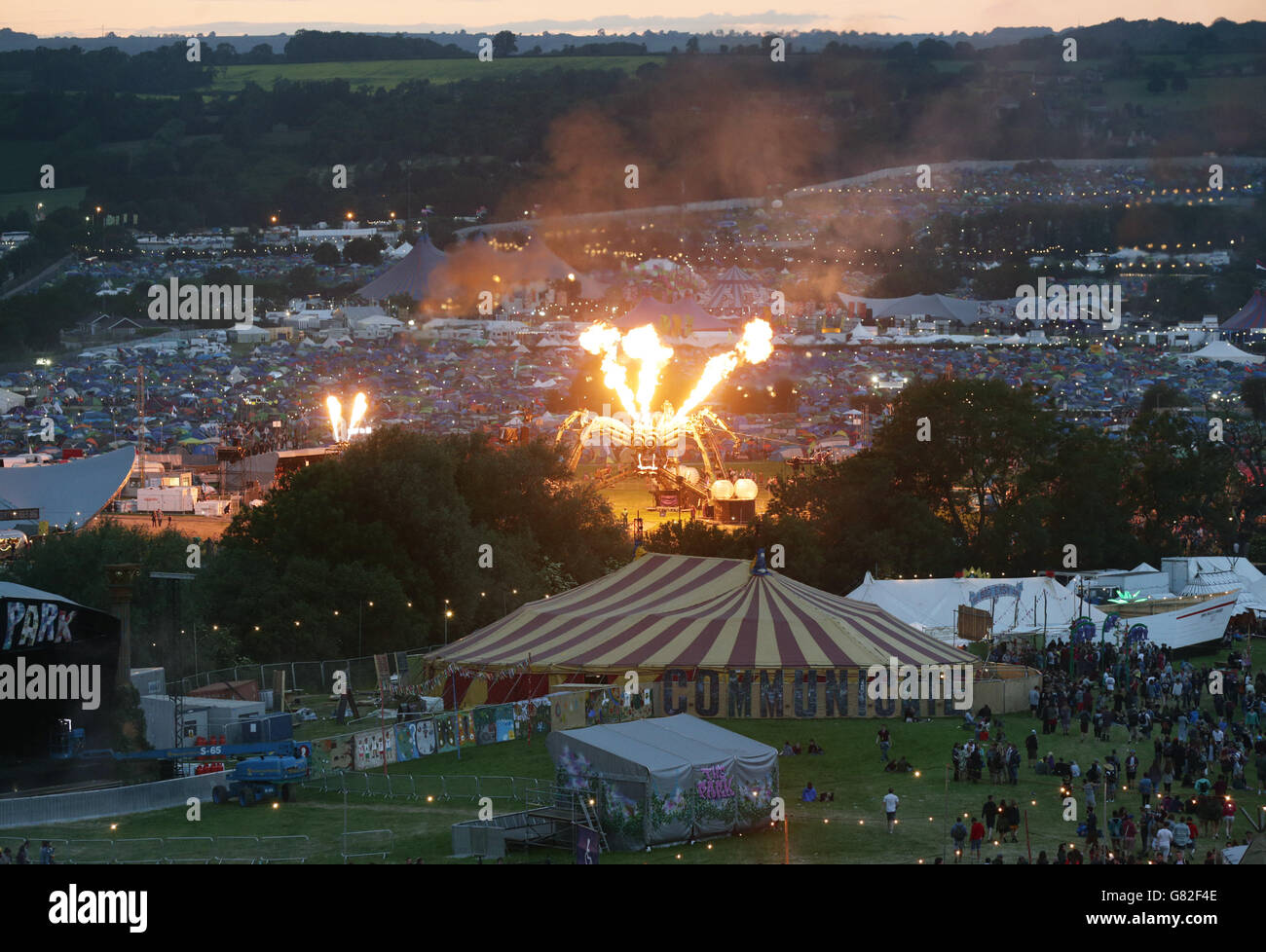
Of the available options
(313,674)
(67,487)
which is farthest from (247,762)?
(67,487)

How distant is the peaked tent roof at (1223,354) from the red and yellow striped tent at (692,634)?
8793cm

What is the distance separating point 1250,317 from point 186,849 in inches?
4886

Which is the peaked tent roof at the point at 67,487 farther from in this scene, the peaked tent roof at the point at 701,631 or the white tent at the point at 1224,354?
the white tent at the point at 1224,354

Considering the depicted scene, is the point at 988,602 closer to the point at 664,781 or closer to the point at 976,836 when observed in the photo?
the point at 976,836

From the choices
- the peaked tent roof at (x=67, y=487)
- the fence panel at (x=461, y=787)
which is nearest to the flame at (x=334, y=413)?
the peaked tent roof at (x=67, y=487)

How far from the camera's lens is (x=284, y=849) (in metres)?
18.8

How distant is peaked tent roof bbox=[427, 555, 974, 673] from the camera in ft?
91.6

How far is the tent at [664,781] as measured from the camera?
18.7 meters

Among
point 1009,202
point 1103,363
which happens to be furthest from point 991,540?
point 1009,202

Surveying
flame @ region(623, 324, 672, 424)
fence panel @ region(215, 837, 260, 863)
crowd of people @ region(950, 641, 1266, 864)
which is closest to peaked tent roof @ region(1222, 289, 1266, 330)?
flame @ region(623, 324, 672, 424)

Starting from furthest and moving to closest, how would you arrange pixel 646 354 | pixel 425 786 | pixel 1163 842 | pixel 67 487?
pixel 646 354
pixel 67 487
pixel 425 786
pixel 1163 842

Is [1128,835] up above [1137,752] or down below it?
below

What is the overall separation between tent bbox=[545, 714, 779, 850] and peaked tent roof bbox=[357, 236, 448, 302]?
113 m

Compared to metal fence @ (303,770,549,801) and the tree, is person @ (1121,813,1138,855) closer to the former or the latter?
metal fence @ (303,770,549,801)
